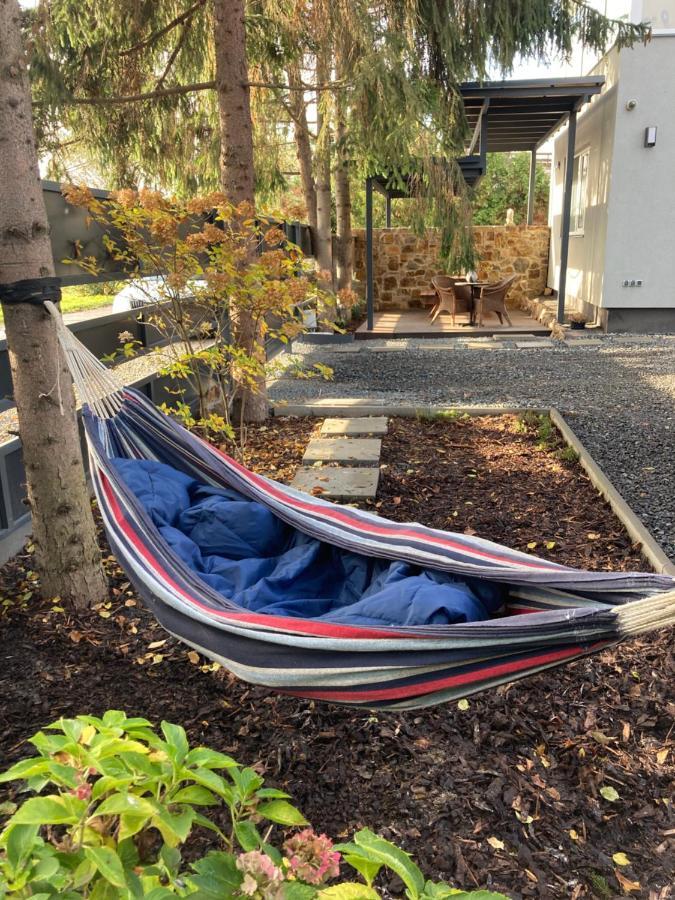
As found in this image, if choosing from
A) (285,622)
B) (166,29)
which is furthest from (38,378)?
(166,29)

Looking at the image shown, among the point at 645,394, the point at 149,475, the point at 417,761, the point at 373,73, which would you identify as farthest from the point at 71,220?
the point at 645,394

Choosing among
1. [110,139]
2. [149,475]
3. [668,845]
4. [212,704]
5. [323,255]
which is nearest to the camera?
[668,845]

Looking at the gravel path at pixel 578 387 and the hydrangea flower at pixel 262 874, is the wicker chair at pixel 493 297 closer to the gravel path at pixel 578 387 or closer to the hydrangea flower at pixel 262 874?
the gravel path at pixel 578 387

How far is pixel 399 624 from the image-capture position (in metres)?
1.52

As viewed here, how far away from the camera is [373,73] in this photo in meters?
4.20

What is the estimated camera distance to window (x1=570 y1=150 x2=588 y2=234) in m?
9.97

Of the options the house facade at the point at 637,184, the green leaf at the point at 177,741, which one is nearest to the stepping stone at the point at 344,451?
the green leaf at the point at 177,741

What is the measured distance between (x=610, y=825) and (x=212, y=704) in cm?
96

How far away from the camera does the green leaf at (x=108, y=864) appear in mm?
691

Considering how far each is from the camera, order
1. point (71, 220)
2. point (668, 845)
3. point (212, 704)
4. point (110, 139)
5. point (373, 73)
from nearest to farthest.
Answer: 1. point (668, 845)
2. point (212, 704)
3. point (71, 220)
4. point (373, 73)
5. point (110, 139)

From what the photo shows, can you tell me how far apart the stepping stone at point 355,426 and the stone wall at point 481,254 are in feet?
24.2

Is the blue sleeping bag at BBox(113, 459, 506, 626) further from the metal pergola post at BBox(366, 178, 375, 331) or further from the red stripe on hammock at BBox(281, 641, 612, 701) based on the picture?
the metal pergola post at BBox(366, 178, 375, 331)

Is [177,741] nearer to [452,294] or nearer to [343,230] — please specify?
[452,294]

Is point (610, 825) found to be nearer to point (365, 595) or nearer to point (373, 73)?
point (365, 595)
